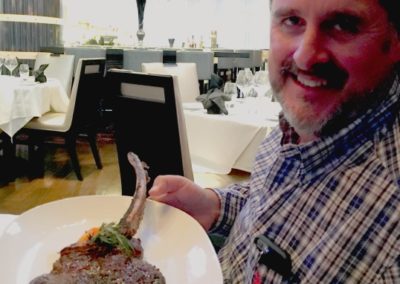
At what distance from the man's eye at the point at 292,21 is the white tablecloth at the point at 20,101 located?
3341 mm

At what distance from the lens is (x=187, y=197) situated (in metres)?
1.14

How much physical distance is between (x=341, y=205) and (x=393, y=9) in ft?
1.05

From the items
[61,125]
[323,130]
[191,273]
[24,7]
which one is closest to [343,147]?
[323,130]

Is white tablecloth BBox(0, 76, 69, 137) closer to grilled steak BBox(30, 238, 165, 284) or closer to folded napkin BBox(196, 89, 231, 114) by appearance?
folded napkin BBox(196, 89, 231, 114)

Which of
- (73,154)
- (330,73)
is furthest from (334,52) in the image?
(73,154)

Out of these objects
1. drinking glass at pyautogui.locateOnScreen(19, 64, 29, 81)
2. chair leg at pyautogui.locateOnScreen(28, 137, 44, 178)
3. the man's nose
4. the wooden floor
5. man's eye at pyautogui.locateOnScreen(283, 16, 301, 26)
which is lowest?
the wooden floor

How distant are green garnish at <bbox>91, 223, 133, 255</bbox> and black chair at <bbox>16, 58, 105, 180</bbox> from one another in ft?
10.4

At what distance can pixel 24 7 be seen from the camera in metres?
5.72

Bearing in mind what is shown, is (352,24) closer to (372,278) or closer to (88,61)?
(372,278)

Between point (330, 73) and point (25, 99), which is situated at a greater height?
point (330, 73)

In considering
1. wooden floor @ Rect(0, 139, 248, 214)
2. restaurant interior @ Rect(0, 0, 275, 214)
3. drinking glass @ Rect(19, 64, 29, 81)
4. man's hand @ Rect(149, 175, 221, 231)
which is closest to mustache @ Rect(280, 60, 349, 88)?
man's hand @ Rect(149, 175, 221, 231)

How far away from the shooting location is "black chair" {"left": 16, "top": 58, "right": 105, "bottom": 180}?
4.01 meters

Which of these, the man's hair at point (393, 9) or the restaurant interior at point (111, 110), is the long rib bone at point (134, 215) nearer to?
the restaurant interior at point (111, 110)

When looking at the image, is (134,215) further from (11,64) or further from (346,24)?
(11,64)
